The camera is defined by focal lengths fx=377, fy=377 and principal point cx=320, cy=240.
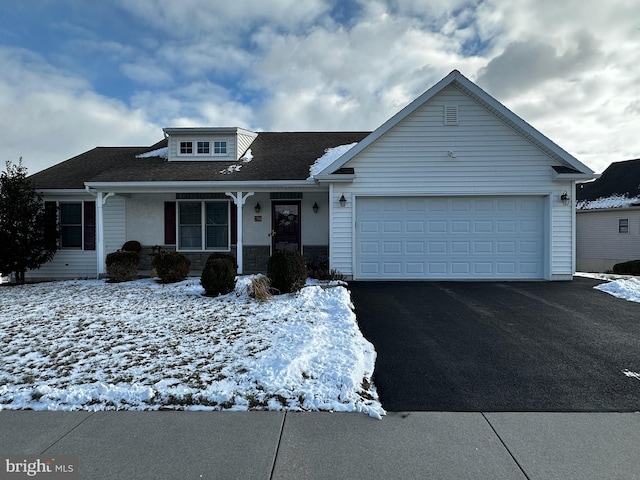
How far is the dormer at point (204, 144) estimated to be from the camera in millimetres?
13110

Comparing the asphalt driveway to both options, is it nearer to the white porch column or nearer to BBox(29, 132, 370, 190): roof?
the white porch column

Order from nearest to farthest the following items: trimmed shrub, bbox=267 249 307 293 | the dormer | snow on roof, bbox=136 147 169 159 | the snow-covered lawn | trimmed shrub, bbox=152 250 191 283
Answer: the snow-covered lawn, trimmed shrub, bbox=267 249 307 293, trimmed shrub, bbox=152 250 191 283, the dormer, snow on roof, bbox=136 147 169 159

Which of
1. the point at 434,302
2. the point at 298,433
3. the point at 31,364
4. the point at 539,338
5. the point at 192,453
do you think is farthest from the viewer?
the point at 434,302

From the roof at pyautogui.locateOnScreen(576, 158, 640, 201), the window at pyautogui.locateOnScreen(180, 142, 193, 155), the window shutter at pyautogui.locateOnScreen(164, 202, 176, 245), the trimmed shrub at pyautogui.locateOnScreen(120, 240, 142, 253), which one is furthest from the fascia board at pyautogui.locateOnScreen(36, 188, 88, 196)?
the roof at pyautogui.locateOnScreen(576, 158, 640, 201)

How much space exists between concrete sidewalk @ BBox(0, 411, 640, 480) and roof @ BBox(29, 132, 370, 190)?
28.9ft

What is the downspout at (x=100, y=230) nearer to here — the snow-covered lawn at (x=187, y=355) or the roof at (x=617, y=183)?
the snow-covered lawn at (x=187, y=355)

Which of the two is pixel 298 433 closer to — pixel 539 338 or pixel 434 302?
pixel 539 338

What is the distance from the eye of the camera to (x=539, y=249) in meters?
10.6

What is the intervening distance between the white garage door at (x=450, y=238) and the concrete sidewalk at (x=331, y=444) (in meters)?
7.47

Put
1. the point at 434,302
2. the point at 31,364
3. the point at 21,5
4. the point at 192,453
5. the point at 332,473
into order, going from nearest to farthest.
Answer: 1. the point at 332,473
2. the point at 192,453
3. the point at 31,364
4. the point at 434,302
5. the point at 21,5

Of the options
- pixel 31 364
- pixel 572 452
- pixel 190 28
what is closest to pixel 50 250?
pixel 190 28

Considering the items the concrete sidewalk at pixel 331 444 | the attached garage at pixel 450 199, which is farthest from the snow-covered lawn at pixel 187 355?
the attached garage at pixel 450 199

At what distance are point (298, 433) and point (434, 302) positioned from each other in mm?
5552

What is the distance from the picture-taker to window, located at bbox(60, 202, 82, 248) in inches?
497
